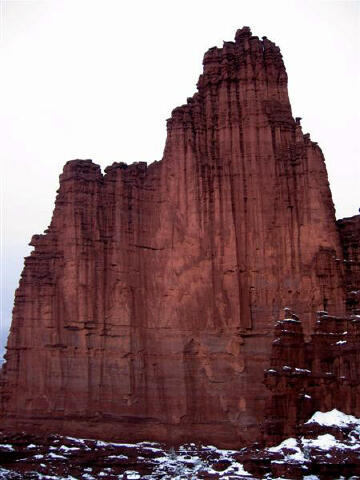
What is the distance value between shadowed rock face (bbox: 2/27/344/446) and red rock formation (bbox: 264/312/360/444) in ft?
14.6

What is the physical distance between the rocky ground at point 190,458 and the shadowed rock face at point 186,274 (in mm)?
2587

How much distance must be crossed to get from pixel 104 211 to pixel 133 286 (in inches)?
231

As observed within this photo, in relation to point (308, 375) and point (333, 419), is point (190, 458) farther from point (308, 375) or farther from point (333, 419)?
point (333, 419)

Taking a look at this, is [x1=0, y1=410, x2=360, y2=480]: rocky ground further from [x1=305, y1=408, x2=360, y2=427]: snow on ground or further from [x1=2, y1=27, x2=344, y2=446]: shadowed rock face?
[x1=2, y1=27, x2=344, y2=446]: shadowed rock face

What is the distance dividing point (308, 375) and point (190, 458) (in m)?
8.99

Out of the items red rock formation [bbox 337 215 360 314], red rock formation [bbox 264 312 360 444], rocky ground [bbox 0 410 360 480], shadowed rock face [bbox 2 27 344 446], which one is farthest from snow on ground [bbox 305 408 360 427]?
red rock formation [bbox 337 215 360 314]

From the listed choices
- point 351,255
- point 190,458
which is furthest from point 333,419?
point 351,255

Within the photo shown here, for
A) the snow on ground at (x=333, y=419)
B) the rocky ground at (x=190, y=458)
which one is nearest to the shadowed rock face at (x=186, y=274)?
the rocky ground at (x=190, y=458)

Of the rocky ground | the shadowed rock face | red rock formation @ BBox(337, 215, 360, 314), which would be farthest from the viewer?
the shadowed rock face

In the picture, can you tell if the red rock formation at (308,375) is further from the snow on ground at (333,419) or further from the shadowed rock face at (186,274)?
the shadowed rock face at (186,274)

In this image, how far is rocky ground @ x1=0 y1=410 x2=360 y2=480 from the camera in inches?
1818

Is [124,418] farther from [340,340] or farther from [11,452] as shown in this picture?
[340,340]

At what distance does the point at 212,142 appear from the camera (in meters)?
64.2

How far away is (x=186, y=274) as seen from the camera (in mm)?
62500
